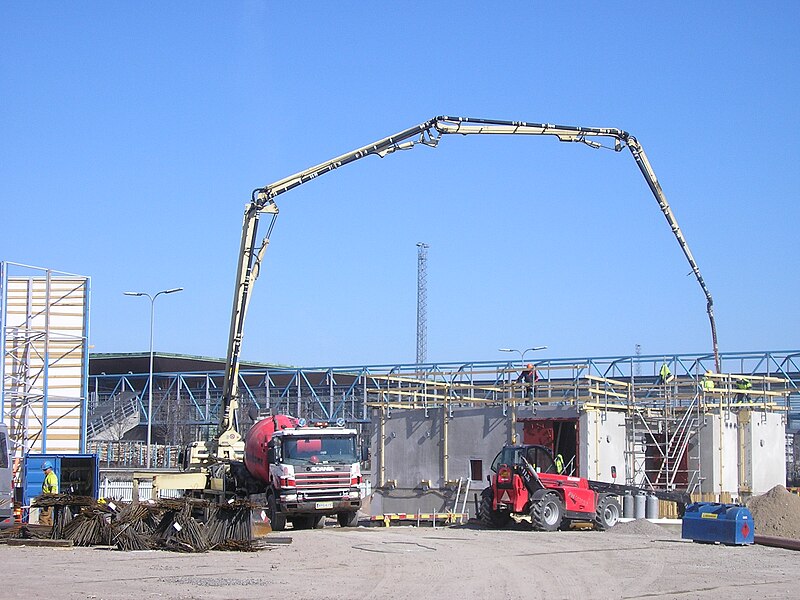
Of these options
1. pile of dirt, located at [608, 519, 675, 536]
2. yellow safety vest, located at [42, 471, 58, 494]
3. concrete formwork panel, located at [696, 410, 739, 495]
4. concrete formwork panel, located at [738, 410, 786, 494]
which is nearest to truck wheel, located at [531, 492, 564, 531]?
pile of dirt, located at [608, 519, 675, 536]

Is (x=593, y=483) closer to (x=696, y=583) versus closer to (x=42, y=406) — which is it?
(x=696, y=583)

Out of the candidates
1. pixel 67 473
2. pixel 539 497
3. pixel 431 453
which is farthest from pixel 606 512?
pixel 67 473

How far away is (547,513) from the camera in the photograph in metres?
27.6

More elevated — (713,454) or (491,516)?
(713,454)

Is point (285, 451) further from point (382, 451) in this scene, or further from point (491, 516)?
point (382, 451)

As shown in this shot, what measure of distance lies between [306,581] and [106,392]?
225ft

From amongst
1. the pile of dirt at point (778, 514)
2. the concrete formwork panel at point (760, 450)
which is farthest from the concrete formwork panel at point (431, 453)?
the pile of dirt at point (778, 514)

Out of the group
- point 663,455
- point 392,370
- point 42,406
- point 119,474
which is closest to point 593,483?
point 663,455

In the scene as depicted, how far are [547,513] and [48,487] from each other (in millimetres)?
13327

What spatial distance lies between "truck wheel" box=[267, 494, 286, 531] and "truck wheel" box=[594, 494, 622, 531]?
26.7ft

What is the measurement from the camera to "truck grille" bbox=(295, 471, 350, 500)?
27.4 m

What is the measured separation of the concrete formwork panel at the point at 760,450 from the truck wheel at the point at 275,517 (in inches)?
703

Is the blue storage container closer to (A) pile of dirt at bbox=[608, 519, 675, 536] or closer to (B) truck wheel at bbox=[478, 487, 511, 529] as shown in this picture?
(B) truck wheel at bbox=[478, 487, 511, 529]

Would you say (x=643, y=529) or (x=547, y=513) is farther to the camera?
(x=547, y=513)
